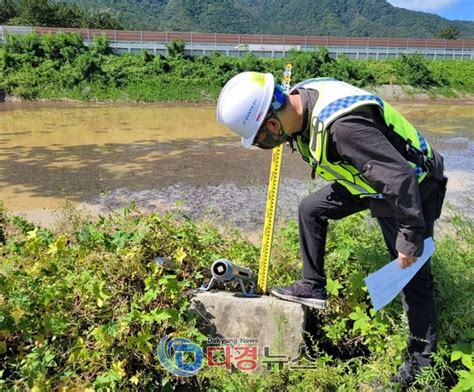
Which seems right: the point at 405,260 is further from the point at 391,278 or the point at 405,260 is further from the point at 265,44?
the point at 265,44

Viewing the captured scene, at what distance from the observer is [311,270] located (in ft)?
9.44

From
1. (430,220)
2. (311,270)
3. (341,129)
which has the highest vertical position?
(341,129)

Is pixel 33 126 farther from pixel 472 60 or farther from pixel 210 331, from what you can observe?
pixel 472 60

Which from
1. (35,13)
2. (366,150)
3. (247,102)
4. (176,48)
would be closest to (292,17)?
(35,13)

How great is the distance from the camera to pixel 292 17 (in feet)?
522

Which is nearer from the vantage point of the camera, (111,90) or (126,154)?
(126,154)

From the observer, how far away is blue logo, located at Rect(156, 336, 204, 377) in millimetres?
2633

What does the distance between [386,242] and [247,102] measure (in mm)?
1141

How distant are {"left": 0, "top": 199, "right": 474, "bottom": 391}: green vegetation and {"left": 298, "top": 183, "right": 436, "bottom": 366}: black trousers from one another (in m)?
0.15

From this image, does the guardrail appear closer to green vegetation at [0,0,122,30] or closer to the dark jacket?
green vegetation at [0,0,122,30]

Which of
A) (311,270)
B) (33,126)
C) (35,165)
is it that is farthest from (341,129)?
(33,126)

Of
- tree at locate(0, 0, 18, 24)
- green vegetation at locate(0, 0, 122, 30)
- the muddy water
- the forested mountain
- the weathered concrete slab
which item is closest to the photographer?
the weathered concrete slab

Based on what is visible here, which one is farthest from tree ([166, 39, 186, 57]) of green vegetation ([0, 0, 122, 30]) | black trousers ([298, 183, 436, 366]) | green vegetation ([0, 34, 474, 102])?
black trousers ([298, 183, 436, 366])

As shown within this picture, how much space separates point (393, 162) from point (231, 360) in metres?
1.62
